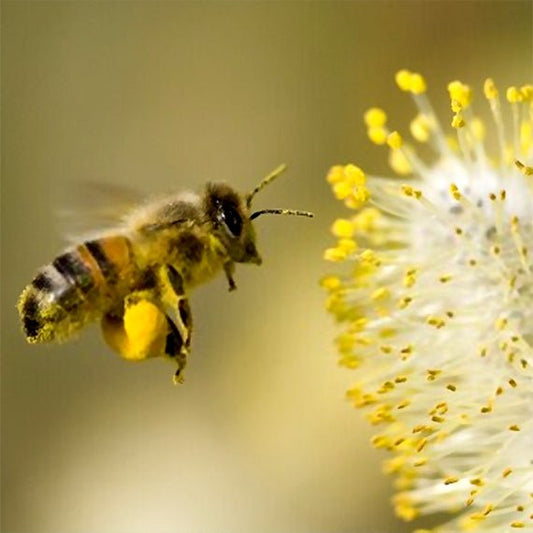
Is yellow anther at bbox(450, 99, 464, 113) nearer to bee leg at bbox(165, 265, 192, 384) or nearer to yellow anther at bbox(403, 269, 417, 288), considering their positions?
yellow anther at bbox(403, 269, 417, 288)

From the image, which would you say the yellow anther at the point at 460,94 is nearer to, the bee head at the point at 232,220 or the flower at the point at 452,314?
the flower at the point at 452,314

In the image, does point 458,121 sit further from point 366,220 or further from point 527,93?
point 366,220

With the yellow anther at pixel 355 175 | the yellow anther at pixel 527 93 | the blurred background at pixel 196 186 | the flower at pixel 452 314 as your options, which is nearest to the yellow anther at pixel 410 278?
the flower at pixel 452 314

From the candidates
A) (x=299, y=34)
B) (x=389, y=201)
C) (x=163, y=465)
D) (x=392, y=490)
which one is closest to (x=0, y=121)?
(x=299, y=34)

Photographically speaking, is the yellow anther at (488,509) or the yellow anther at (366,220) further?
the yellow anther at (366,220)

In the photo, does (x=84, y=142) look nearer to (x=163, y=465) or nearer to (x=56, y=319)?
(x=163, y=465)

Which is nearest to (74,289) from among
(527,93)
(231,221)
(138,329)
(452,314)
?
(138,329)

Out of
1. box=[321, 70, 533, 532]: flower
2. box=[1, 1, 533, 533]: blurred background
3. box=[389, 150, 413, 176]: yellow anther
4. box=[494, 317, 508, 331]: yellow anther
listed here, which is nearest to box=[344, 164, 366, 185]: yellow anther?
box=[321, 70, 533, 532]: flower
